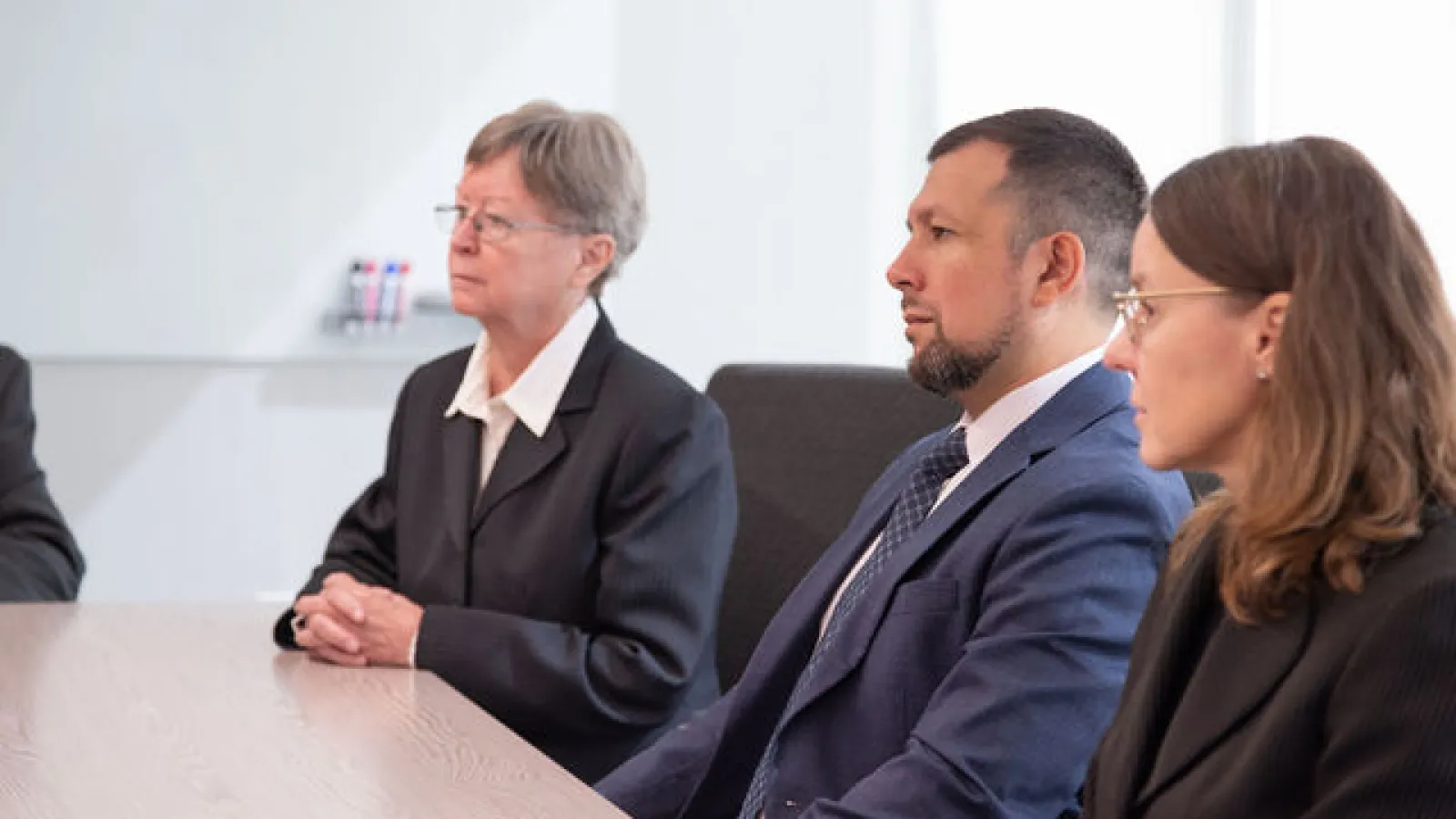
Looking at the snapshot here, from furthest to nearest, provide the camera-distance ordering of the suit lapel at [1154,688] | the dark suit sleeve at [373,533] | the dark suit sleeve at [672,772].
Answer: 1. the dark suit sleeve at [373,533]
2. the dark suit sleeve at [672,772]
3. the suit lapel at [1154,688]

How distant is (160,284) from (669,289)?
130 centimetres

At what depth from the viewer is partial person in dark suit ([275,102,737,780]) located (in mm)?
2615

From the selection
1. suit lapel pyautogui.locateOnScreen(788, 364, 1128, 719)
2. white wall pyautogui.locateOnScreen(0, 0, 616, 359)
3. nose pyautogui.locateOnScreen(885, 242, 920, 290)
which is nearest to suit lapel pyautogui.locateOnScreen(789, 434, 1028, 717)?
suit lapel pyautogui.locateOnScreen(788, 364, 1128, 719)

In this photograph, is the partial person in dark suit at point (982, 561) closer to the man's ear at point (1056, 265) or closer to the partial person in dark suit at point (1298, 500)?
the man's ear at point (1056, 265)

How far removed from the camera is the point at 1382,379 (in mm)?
1445

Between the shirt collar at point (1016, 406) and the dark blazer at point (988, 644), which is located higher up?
the shirt collar at point (1016, 406)

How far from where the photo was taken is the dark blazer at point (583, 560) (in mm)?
2621

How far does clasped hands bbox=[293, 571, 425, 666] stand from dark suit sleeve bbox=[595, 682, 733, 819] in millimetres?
418

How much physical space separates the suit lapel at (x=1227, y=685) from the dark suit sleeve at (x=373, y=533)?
5.31 ft

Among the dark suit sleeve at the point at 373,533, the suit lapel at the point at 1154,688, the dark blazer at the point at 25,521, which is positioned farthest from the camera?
the dark blazer at the point at 25,521

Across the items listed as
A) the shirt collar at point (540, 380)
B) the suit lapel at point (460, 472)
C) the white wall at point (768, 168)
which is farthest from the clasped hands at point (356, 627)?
the white wall at point (768, 168)

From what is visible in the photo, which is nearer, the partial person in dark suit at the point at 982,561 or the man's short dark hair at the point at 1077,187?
the partial person in dark suit at the point at 982,561

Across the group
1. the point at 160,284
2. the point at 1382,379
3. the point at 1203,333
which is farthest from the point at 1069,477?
the point at 160,284

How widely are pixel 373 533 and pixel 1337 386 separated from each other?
5.98 ft
